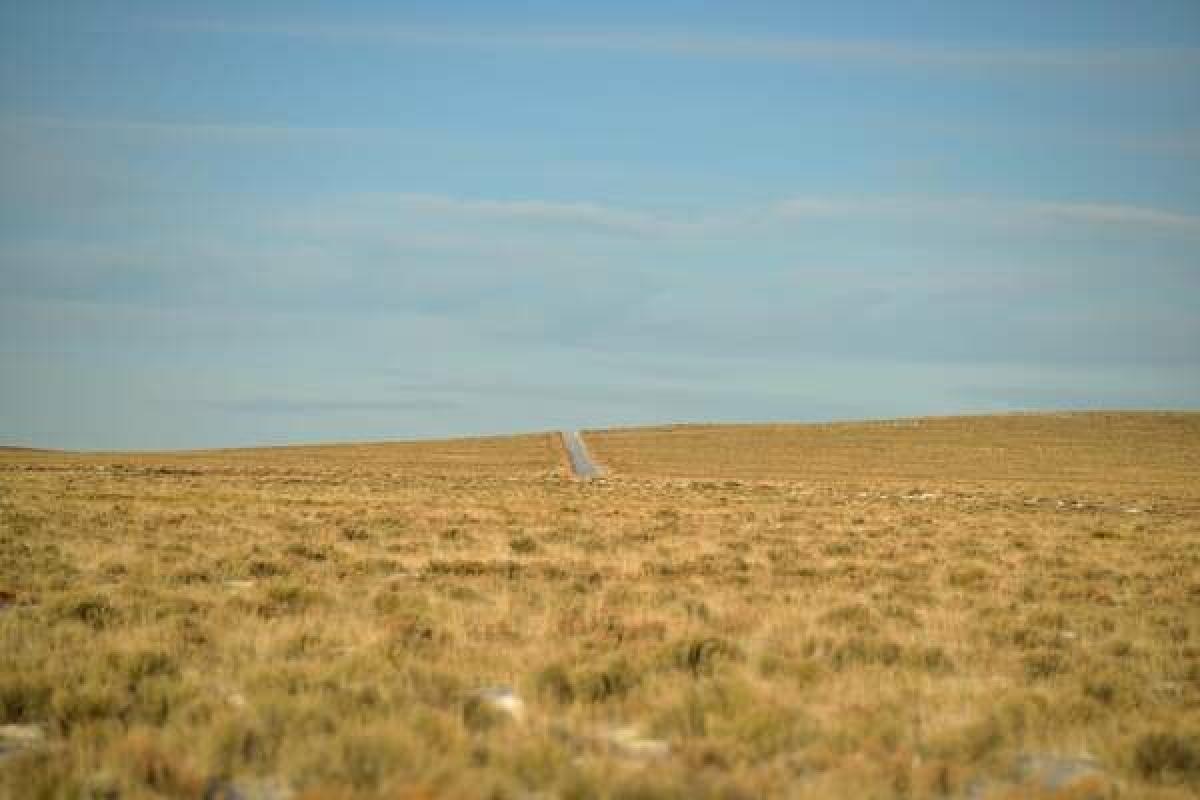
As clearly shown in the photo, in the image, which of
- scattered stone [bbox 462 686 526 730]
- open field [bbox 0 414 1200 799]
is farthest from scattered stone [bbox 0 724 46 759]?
scattered stone [bbox 462 686 526 730]

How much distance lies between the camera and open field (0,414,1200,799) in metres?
6.96

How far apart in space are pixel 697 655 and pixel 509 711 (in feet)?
8.80

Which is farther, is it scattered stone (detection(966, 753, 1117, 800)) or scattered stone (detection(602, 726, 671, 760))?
scattered stone (detection(602, 726, 671, 760))

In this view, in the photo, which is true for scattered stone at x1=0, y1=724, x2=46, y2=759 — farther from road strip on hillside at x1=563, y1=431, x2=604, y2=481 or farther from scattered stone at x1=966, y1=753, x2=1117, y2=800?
road strip on hillside at x1=563, y1=431, x2=604, y2=481

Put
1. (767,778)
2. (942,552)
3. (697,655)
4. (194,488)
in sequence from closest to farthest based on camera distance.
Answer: (767,778)
(697,655)
(942,552)
(194,488)

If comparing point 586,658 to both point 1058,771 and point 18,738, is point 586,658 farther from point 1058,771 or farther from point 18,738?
point 18,738

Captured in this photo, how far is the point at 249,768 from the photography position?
6.90 metres

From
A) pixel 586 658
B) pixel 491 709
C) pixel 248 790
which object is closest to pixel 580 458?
pixel 586 658

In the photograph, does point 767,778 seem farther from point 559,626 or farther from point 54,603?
point 54,603

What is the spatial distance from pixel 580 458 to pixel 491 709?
241 feet

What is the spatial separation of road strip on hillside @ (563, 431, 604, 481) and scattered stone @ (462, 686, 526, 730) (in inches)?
1737

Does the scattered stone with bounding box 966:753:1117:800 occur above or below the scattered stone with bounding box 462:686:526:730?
below

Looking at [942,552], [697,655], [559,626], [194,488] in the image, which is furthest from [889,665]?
[194,488]

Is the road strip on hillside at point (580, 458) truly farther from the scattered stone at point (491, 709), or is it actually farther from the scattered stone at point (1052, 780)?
the scattered stone at point (1052, 780)
